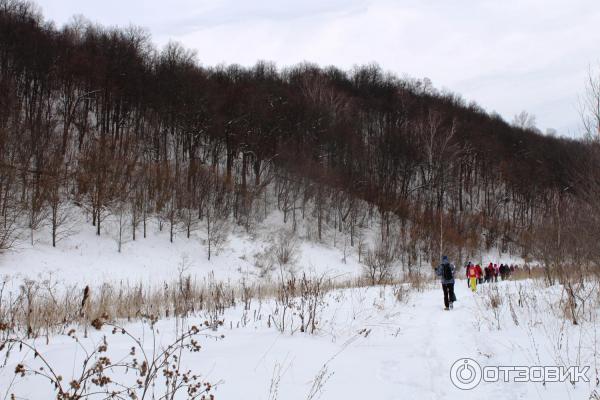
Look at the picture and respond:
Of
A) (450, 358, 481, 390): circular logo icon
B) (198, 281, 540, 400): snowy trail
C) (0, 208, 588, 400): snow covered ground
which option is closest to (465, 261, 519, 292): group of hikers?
(0, 208, 588, 400): snow covered ground

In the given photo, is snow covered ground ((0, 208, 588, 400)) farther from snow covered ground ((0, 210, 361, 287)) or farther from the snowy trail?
snow covered ground ((0, 210, 361, 287))

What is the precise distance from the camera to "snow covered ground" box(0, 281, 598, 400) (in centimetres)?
372

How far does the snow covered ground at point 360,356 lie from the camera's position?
3721mm

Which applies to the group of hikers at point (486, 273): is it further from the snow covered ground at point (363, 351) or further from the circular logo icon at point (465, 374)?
the circular logo icon at point (465, 374)

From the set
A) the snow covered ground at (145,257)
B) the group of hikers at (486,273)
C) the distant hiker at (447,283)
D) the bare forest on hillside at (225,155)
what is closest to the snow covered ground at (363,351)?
the distant hiker at (447,283)

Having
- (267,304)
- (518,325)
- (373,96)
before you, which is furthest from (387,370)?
(373,96)

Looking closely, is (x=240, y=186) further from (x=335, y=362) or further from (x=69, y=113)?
(x=335, y=362)

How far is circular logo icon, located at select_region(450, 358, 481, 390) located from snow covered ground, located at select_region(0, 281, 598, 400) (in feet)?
0.32

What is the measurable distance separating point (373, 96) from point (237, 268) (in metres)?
40.4

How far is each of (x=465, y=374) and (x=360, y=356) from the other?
1266 millimetres

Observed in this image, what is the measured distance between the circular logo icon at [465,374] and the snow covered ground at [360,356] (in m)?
0.10

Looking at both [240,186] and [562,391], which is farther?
[240,186]

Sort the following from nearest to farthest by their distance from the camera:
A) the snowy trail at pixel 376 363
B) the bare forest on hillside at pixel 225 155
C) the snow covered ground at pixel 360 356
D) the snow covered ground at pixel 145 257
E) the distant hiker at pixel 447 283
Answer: the snow covered ground at pixel 360 356
the snowy trail at pixel 376 363
the distant hiker at pixel 447 283
the snow covered ground at pixel 145 257
the bare forest on hillside at pixel 225 155

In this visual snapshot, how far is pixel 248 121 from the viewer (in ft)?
133
